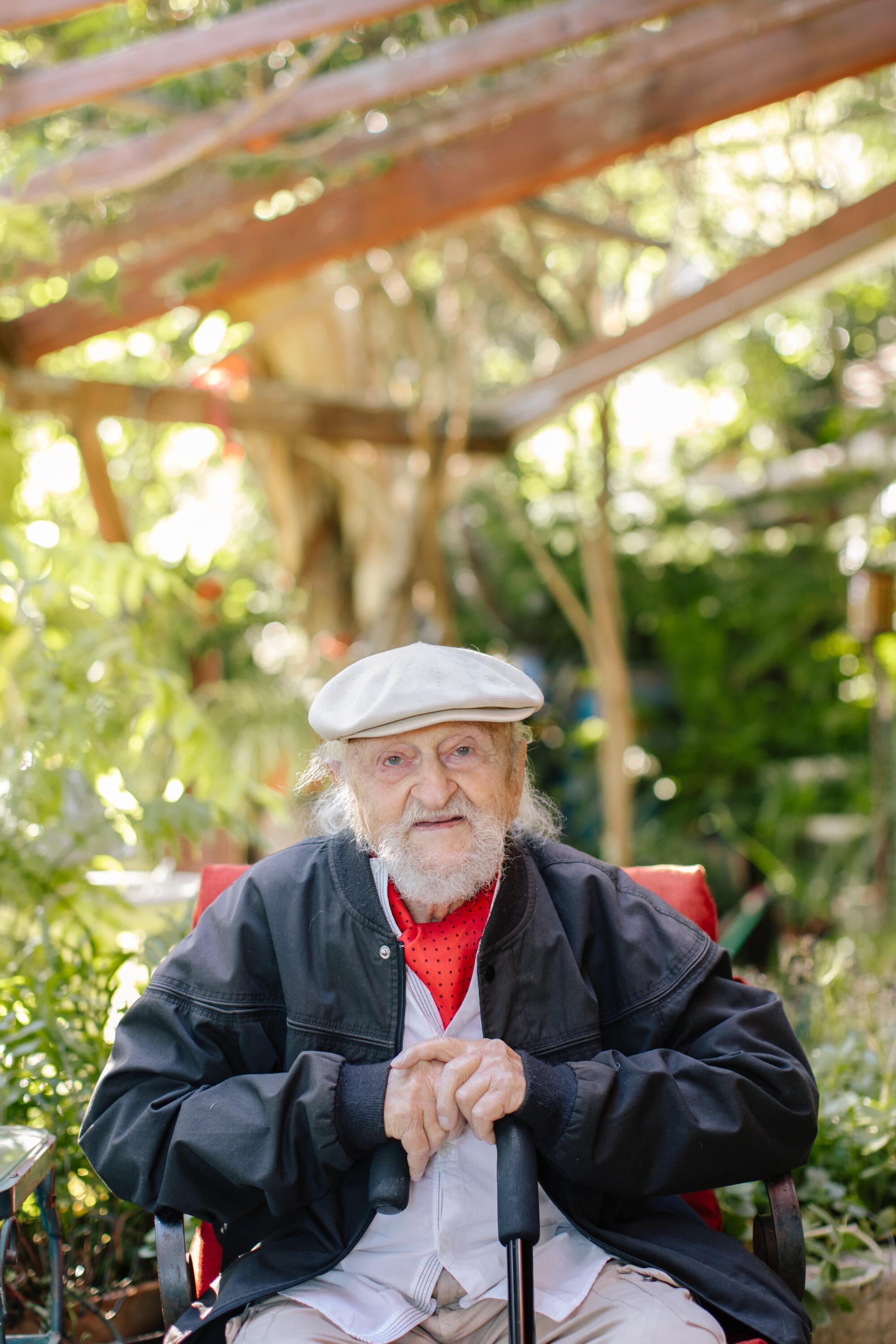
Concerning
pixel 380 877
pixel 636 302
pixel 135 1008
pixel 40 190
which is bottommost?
pixel 135 1008

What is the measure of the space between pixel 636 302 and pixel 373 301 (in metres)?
3.17

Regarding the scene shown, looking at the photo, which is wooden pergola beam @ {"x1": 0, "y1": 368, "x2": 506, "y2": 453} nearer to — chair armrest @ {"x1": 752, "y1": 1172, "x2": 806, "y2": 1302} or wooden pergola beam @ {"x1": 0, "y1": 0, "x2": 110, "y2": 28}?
wooden pergola beam @ {"x1": 0, "y1": 0, "x2": 110, "y2": 28}

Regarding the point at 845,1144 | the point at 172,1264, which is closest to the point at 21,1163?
the point at 172,1264

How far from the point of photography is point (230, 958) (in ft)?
5.91

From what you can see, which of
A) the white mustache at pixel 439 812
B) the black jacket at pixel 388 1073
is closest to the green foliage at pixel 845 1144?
the black jacket at pixel 388 1073

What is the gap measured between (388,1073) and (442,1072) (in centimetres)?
8

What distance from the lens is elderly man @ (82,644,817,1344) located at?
5.38ft

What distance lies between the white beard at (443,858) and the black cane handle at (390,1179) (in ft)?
1.22

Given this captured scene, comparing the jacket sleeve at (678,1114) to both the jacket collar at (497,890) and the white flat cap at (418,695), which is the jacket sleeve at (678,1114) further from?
the white flat cap at (418,695)

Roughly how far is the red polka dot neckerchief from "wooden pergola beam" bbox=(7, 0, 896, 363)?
8.52 feet

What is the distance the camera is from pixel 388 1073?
165cm

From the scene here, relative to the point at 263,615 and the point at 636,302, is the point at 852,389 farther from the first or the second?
the point at 263,615

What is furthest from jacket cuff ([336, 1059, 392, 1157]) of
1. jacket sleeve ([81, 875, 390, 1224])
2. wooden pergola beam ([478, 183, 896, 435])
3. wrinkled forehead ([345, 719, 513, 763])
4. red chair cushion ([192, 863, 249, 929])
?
wooden pergola beam ([478, 183, 896, 435])

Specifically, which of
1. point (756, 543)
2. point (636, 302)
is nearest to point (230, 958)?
point (756, 543)
